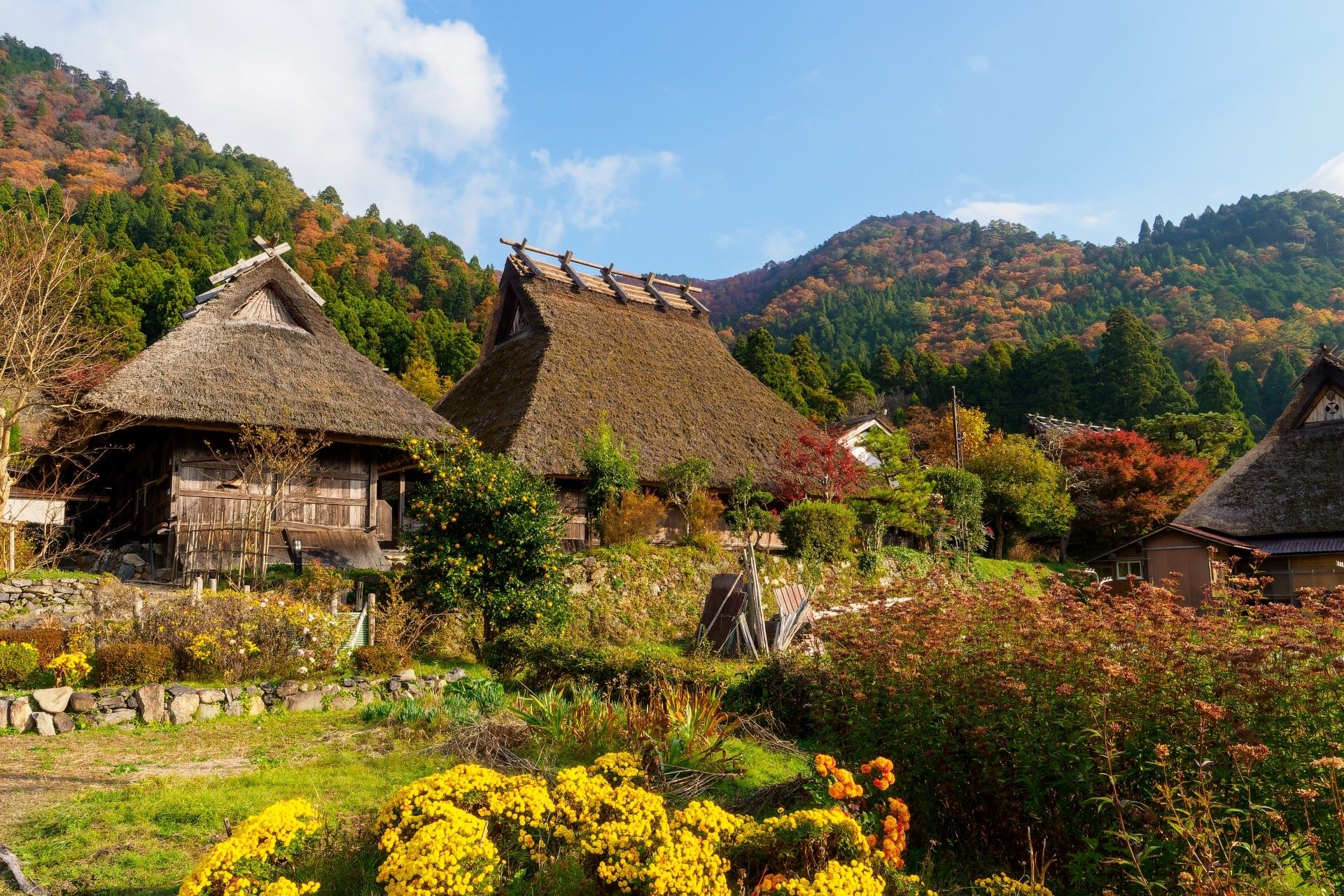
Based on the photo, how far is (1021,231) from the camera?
78500 millimetres

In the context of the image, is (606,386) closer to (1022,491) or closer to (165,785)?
(1022,491)

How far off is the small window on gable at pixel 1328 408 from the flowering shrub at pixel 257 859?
27584 millimetres

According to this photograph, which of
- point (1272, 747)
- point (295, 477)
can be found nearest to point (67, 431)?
point (295, 477)

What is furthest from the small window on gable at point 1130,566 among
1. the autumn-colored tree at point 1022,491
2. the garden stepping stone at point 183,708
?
the garden stepping stone at point 183,708

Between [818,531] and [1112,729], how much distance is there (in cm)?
1396

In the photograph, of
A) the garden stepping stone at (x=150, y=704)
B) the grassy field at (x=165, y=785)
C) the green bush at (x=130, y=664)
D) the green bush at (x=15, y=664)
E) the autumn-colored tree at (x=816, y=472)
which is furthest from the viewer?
the autumn-colored tree at (x=816, y=472)

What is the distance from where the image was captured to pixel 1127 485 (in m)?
27.1

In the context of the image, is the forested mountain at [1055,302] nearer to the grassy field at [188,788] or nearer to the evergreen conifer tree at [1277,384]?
the evergreen conifer tree at [1277,384]

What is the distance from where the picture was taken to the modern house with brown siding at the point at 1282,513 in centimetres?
2067

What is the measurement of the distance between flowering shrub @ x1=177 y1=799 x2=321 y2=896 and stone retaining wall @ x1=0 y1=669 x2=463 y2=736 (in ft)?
18.2

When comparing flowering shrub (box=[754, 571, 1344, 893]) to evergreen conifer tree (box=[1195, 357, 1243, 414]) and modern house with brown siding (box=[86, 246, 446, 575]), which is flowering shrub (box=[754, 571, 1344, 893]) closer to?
modern house with brown siding (box=[86, 246, 446, 575])

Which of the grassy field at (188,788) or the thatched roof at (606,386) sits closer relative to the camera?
the grassy field at (188,788)

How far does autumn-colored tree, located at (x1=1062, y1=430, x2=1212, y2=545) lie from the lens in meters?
26.4

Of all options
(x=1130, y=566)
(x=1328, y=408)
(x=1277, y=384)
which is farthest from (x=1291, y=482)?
(x=1277, y=384)
